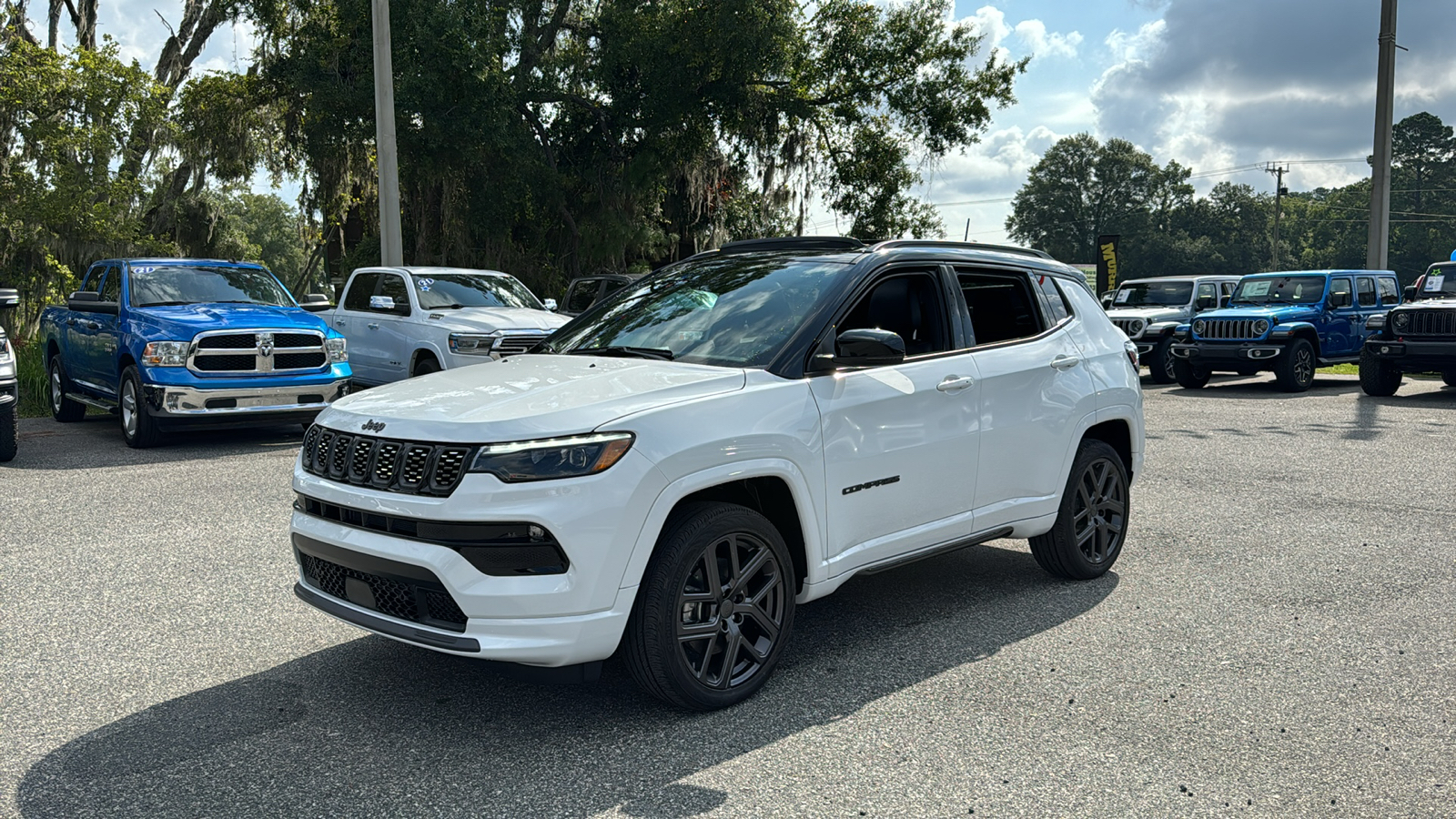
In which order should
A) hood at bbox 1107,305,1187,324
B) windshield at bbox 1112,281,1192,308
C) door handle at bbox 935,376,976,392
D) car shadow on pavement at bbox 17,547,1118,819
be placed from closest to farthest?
car shadow on pavement at bbox 17,547,1118,819 → door handle at bbox 935,376,976,392 → hood at bbox 1107,305,1187,324 → windshield at bbox 1112,281,1192,308

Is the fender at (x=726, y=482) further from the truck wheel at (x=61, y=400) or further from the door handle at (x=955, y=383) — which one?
the truck wheel at (x=61, y=400)

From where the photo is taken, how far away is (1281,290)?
19719 mm

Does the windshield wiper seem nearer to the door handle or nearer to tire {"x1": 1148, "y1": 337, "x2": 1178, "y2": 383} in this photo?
the door handle

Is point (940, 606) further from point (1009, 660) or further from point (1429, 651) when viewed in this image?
point (1429, 651)

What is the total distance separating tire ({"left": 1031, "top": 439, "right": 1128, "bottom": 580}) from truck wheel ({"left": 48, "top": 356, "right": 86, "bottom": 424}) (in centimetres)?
1208

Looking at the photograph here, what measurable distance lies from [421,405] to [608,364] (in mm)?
843

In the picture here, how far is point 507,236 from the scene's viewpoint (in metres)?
22.8

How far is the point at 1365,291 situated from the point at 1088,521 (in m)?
16.5

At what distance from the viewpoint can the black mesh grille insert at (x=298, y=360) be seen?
37.2 feet

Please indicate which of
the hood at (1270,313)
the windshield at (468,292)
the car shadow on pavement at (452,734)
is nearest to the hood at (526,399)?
the car shadow on pavement at (452,734)

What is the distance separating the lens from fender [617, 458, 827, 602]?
3.87 metres

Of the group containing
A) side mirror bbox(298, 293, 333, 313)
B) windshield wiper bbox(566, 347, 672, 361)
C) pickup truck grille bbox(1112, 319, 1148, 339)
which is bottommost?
pickup truck grille bbox(1112, 319, 1148, 339)

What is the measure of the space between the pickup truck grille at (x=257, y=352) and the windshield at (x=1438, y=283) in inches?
626

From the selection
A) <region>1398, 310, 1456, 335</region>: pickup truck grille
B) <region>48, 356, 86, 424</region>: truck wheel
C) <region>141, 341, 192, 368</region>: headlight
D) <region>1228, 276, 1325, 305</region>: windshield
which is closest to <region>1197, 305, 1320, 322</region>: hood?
<region>1228, 276, 1325, 305</region>: windshield
